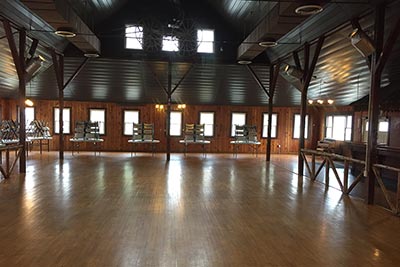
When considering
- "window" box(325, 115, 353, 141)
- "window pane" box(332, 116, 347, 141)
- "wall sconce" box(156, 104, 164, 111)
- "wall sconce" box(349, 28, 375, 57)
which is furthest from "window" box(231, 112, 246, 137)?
"wall sconce" box(349, 28, 375, 57)

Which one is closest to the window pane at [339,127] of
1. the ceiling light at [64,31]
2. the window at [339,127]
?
the window at [339,127]

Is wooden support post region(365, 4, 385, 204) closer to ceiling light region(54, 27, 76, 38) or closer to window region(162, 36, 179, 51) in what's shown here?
window region(162, 36, 179, 51)

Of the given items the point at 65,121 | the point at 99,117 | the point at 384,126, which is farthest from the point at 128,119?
the point at 384,126

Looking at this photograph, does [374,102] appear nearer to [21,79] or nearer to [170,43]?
[170,43]

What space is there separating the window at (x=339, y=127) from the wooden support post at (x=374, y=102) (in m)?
7.62

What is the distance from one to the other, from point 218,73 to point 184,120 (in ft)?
10.8

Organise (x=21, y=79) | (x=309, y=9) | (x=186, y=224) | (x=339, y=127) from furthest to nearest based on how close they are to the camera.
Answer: (x=339, y=127)
(x=21, y=79)
(x=309, y=9)
(x=186, y=224)

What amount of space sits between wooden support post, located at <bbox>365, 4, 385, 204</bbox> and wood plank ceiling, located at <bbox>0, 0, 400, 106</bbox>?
3.28 ft

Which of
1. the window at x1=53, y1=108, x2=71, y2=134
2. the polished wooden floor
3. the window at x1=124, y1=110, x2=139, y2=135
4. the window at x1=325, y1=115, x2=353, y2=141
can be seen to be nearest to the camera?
the polished wooden floor

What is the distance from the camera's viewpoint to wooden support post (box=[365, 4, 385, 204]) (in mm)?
4898

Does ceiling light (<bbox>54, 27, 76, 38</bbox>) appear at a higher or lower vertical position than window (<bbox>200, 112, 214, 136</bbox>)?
higher

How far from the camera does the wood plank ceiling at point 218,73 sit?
7.47 metres

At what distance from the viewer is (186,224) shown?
393cm

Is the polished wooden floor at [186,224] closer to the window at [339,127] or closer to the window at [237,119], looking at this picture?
the window at [339,127]
